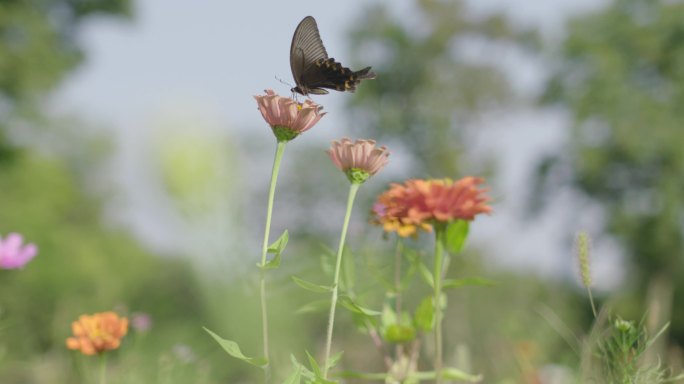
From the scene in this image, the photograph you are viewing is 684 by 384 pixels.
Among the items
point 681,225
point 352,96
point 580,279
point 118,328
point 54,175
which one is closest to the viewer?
point 580,279

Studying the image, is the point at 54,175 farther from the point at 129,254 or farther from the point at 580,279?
the point at 580,279

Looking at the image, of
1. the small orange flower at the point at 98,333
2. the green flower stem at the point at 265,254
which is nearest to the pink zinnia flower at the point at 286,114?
the green flower stem at the point at 265,254

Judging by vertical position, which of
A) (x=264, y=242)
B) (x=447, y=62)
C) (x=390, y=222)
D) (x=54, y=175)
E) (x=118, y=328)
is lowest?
(x=118, y=328)

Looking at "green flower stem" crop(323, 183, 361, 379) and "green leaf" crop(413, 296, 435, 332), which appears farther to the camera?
"green leaf" crop(413, 296, 435, 332)

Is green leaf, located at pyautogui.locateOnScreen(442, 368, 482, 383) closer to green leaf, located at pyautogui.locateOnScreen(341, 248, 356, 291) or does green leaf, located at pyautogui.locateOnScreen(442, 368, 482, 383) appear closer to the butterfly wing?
green leaf, located at pyautogui.locateOnScreen(341, 248, 356, 291)

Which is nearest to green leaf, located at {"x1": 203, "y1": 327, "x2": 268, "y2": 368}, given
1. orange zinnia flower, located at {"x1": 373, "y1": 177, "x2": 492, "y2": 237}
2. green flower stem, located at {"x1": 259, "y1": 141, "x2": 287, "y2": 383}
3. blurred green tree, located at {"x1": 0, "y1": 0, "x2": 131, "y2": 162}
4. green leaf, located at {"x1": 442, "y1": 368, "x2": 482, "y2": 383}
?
green flower stem, located at {"x1": 259, "y1": 141, "x2": 287, "y2": 383}

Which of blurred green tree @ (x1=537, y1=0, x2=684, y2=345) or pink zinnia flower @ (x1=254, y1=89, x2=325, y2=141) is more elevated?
blurred green tree @ (x1=537, y1=0, x2=684, y2=345)

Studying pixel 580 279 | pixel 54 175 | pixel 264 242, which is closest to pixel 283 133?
pixel 264 242
